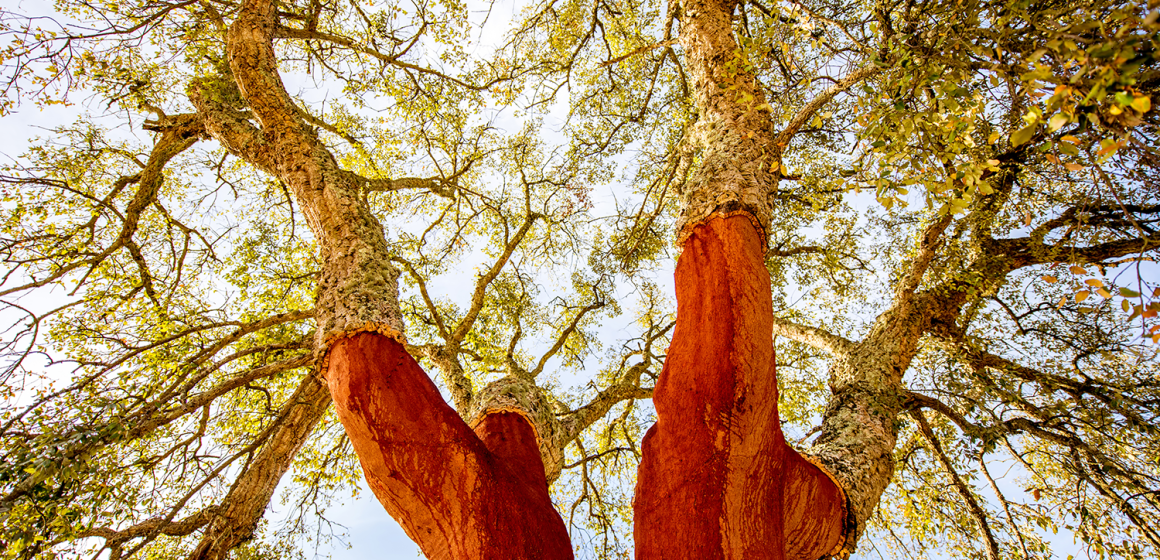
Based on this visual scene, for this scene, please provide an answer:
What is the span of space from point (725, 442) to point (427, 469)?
1.59 metres

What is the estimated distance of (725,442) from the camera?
2.49 m

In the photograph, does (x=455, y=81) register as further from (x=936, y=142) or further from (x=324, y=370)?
(x=936, y=142)

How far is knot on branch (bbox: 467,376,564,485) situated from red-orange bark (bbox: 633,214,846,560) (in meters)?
1.10

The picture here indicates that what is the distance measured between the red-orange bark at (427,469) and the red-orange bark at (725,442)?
677mm

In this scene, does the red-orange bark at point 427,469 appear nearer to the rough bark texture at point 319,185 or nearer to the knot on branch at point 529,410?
the rough bark texture at point 319,185

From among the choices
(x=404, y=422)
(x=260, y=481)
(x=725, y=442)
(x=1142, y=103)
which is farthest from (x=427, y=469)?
(x=1142, y=103)

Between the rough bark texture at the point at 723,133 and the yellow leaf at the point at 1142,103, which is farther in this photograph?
the rough bark texture at the point at 723,133

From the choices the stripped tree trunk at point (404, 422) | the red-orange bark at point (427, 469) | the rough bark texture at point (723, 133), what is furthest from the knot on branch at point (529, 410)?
the rough bark texture at point (723, 133)

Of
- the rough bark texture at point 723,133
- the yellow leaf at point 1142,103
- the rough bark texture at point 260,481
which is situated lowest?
the yellow leaf at point 1142,103

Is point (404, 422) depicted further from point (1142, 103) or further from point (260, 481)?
point (1142, 103)

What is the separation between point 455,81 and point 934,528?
8.09 metres

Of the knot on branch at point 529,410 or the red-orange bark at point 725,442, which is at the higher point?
the knot on branch at point 529,410

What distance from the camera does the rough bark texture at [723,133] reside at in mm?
2980

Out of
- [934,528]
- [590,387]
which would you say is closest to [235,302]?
[590,387]
